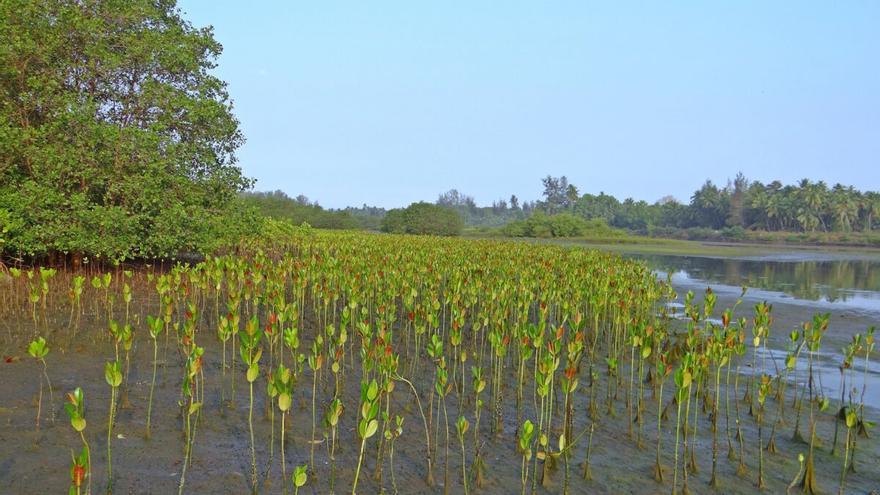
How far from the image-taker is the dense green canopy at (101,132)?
45.8 ft

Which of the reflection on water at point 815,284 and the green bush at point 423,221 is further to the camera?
the green bush at point 423,221

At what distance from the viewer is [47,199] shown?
542 inches

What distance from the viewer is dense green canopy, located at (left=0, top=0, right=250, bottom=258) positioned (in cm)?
1396

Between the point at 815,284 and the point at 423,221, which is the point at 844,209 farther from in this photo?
the point at 815,284

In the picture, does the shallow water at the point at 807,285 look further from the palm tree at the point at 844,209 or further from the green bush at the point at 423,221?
the palm tree at the point at 844,209

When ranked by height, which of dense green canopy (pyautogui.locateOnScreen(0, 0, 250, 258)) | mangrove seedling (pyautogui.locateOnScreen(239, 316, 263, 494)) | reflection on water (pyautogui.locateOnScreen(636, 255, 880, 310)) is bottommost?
reflection on water (pyautogui.locateOnScreen(636, 255, 880, 310))

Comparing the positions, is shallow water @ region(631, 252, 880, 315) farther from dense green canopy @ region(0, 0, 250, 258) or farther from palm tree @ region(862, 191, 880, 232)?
palm tree @ region(862, 191, 880, 232)

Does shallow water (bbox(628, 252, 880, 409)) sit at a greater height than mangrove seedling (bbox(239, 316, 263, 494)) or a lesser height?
lesser

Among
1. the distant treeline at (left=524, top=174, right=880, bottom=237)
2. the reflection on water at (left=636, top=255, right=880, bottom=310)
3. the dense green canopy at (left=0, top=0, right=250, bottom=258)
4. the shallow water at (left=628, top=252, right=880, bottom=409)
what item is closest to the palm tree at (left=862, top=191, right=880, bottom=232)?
the distant treeline at (left=524, top=174, right=880, bottom=237)

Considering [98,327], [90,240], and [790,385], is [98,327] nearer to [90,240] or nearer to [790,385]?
[90,240]

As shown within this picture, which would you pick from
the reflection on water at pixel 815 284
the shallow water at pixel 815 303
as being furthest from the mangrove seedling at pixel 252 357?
the reflection on water at pixel 815 284

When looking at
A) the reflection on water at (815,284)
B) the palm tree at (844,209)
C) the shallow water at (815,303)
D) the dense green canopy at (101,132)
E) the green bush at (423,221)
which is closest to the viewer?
the shallow water at (815,303)

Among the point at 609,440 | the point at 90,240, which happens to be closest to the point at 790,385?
the point at 609,440

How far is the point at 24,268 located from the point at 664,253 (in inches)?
1826
